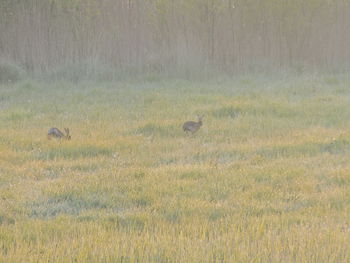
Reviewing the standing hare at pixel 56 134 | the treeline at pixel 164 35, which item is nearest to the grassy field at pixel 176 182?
the standing hare at pixel 56 134

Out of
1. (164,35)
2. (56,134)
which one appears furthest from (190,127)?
(164,35)

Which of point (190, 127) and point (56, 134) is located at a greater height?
point (56, 134)

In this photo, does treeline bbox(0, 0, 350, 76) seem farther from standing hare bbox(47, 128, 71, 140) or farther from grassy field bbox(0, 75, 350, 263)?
standing hare bbox(47, 128, 71, 140)

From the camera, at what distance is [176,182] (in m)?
5.57

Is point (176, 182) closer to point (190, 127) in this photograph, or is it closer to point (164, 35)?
point (190, 127)

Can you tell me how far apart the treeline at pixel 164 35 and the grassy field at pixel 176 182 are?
17.8ft

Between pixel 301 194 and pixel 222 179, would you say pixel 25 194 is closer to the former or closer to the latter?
pixel 222 179

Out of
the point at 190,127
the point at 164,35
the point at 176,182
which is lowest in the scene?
the point at 190,127

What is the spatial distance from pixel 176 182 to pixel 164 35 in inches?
475

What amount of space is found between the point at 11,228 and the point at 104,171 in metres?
1.84

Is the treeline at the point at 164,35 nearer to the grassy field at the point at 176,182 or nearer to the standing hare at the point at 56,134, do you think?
the grassy field at the point at 176,182

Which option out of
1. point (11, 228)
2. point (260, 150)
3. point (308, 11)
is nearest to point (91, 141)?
point (260, 150)

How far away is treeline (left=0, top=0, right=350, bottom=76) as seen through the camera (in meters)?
16.3

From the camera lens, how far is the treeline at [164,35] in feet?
53.4
